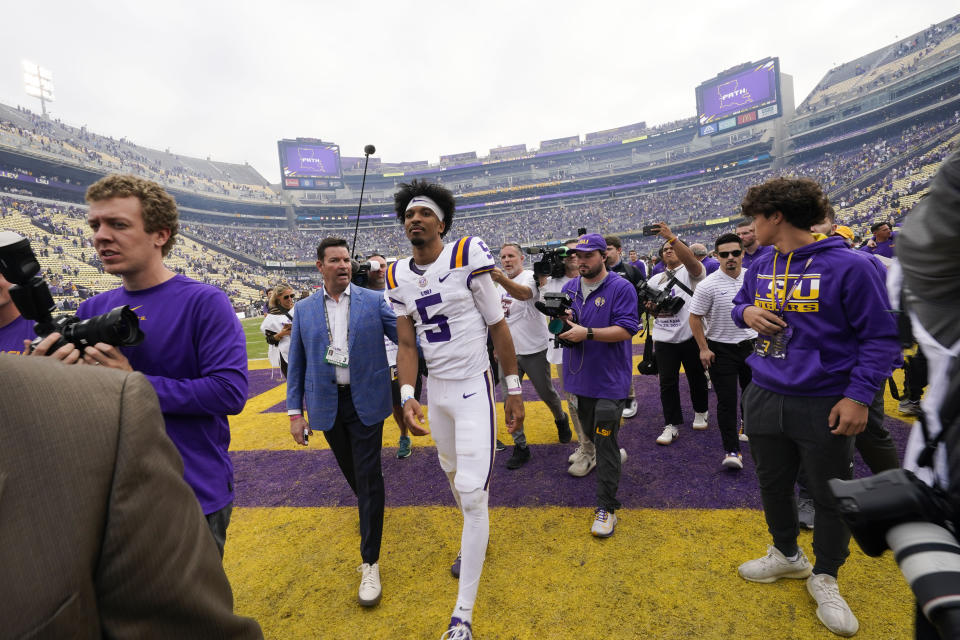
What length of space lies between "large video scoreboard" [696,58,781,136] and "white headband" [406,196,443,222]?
55857 mm

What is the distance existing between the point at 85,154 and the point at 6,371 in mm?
63101

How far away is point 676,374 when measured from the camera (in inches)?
181

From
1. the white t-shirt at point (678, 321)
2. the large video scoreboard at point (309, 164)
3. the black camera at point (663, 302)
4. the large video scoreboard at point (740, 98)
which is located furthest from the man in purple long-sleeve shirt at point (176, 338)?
the large video scoreboard at point (309, 164)

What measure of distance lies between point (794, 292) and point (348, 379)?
2759 millimetres

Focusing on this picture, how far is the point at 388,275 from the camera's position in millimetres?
2818

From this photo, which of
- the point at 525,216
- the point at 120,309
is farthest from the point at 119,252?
the point at 525,216

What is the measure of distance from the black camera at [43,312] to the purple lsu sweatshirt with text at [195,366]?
32cm

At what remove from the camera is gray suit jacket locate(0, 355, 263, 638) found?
614 millimetres

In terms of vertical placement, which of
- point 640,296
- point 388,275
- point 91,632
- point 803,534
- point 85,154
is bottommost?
point 803,534

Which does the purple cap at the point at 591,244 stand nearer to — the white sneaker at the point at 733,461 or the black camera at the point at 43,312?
the white sneaker at the point at 733,461

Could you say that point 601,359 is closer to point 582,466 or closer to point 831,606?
point 582,466

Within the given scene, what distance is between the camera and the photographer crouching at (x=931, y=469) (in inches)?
33.1

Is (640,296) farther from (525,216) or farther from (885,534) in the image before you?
(525,216)

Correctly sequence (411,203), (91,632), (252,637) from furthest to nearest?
(411,203) → (252,637) → (91,632)
